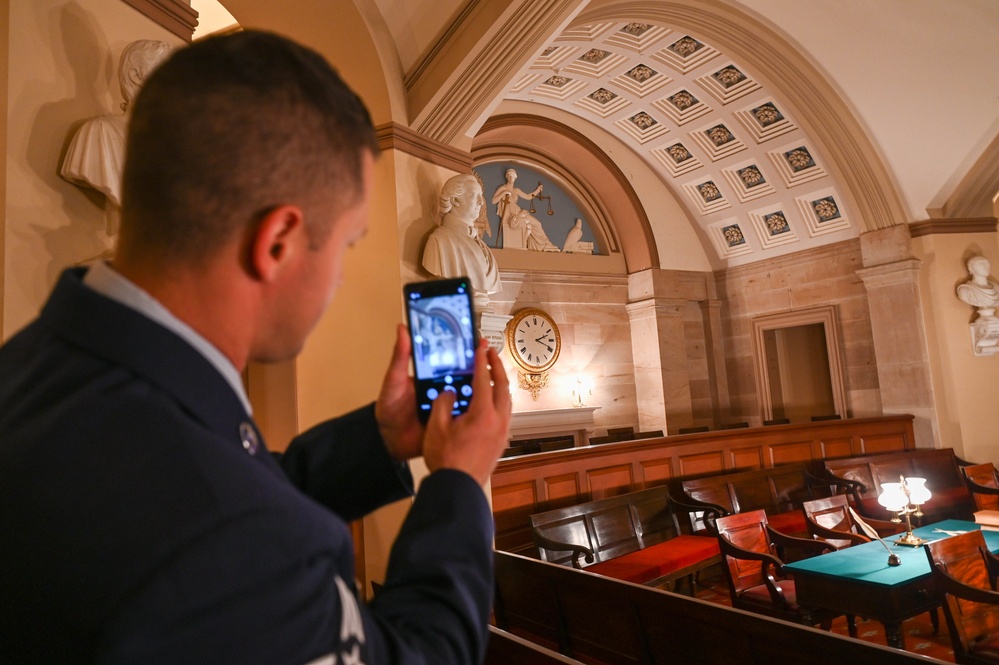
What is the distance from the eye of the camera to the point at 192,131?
0.71 metres

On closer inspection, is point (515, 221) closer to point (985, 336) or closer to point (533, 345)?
point (533, 345)

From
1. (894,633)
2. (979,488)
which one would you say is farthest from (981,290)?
(894,633)

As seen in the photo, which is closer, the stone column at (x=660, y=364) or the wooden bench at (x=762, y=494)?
the wooden bench at (x=762, y=494)

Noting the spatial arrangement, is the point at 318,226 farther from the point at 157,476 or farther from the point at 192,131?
the point at 157,476

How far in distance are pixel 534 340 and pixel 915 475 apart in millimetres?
5291

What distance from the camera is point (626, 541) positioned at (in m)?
5.29

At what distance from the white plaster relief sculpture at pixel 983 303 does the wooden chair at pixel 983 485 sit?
216cm

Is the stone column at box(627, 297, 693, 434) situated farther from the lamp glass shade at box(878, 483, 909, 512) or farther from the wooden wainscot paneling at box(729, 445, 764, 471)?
the lamp glass shade at box(878, 483, 909, 512)

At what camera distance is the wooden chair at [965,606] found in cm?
324

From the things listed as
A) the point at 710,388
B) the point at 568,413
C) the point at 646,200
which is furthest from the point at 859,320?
the point at 568,413

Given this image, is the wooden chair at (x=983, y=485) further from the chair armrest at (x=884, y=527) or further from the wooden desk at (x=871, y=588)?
the wooden desk at (x=871, y=588)

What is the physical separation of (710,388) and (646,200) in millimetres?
3554

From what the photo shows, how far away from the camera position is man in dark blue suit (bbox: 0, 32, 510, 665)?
0.57 meters

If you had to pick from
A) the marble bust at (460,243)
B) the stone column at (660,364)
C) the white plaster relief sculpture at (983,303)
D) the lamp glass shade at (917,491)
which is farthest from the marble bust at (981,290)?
the marble bust at (460,243)
